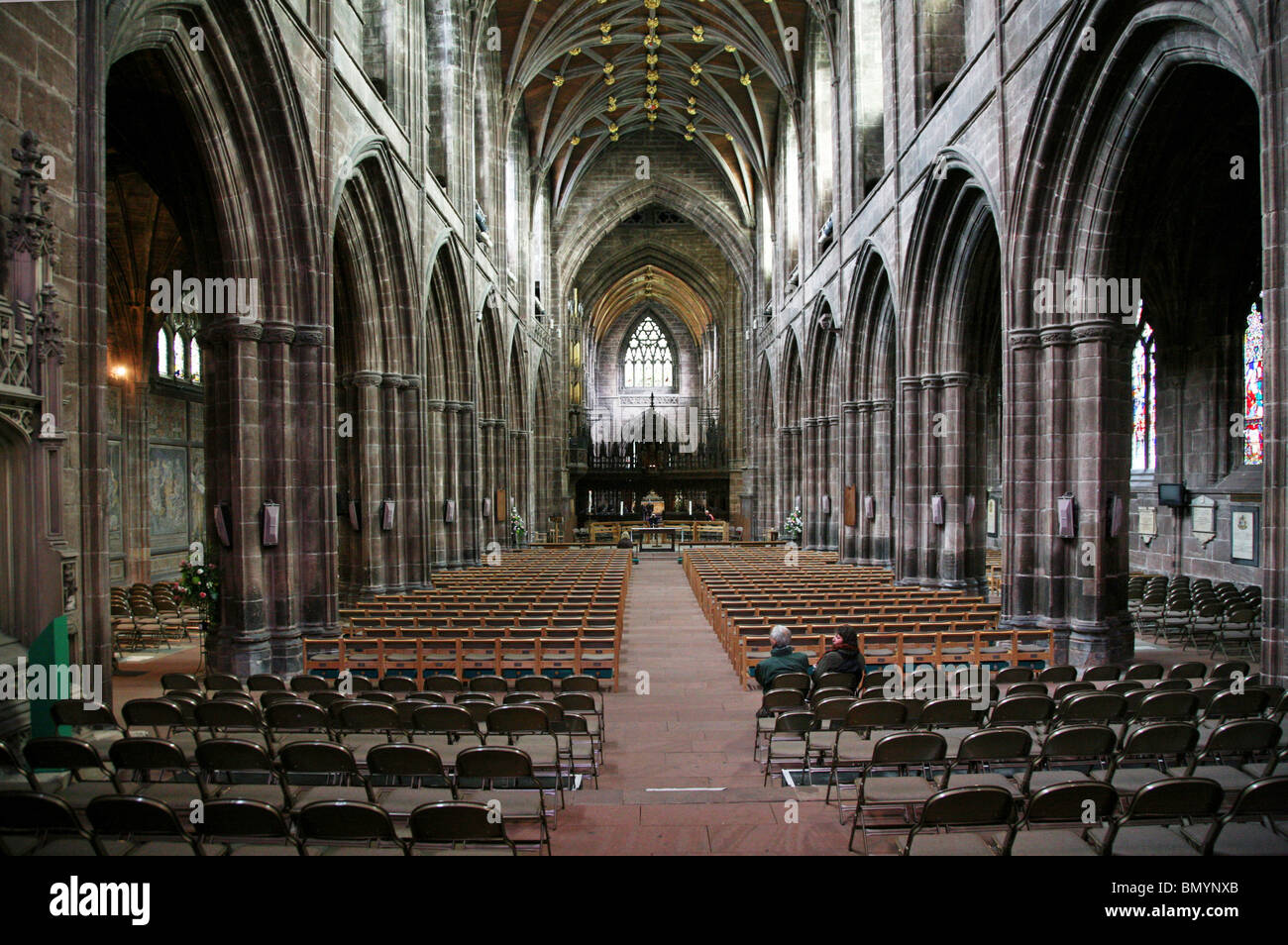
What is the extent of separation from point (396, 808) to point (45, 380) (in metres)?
4.84

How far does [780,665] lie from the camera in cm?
880

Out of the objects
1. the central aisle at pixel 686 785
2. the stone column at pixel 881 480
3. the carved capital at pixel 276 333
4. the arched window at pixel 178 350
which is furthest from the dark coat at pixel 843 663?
the arched window at pixel 178 350

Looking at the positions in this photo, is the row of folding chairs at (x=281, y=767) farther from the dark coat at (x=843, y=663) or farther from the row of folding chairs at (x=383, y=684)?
the dark coat at (x=843, y=663)

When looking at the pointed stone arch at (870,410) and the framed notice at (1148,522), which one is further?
the pointed stone arch at (870,410)

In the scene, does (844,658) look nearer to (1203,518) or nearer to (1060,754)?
(1060,754)

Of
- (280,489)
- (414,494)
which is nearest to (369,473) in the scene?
(414,494)

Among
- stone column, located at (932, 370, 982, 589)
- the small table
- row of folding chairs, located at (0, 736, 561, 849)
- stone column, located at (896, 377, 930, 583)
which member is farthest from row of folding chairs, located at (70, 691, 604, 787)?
the small table

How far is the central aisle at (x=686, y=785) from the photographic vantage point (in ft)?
17.6

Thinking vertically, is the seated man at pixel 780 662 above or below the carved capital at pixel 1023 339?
below

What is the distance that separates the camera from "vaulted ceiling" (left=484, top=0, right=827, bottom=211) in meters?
30.7

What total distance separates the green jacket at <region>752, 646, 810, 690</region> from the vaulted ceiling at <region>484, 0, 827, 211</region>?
23813mm

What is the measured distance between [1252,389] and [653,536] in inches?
937
